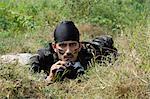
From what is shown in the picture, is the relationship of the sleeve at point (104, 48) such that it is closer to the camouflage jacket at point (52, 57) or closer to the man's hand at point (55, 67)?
the camouflage jacket at point (52, 57)

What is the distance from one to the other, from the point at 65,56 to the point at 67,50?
0.17 ft

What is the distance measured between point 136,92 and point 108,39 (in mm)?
2205

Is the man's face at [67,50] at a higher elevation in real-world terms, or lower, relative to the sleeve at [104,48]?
higher

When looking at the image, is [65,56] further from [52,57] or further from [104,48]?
[104,48]

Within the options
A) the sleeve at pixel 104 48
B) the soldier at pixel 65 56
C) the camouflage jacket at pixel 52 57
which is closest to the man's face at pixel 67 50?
the soldier at pixel 65 56

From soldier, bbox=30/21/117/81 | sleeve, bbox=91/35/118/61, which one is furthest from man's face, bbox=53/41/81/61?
sleeve, bbox=91/35/118/61

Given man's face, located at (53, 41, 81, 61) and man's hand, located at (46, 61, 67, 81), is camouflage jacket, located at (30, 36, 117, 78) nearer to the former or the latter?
man's face, located at (53, 41, 81, 61)

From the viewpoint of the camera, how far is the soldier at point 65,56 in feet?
15.3

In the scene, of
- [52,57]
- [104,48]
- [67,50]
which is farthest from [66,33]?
[104,48]

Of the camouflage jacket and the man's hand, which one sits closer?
the man's hand

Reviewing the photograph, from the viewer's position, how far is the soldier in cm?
467

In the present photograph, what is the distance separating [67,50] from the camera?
15.7ft

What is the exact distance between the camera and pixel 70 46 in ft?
15.9

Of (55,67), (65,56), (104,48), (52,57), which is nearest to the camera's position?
(55,67)
